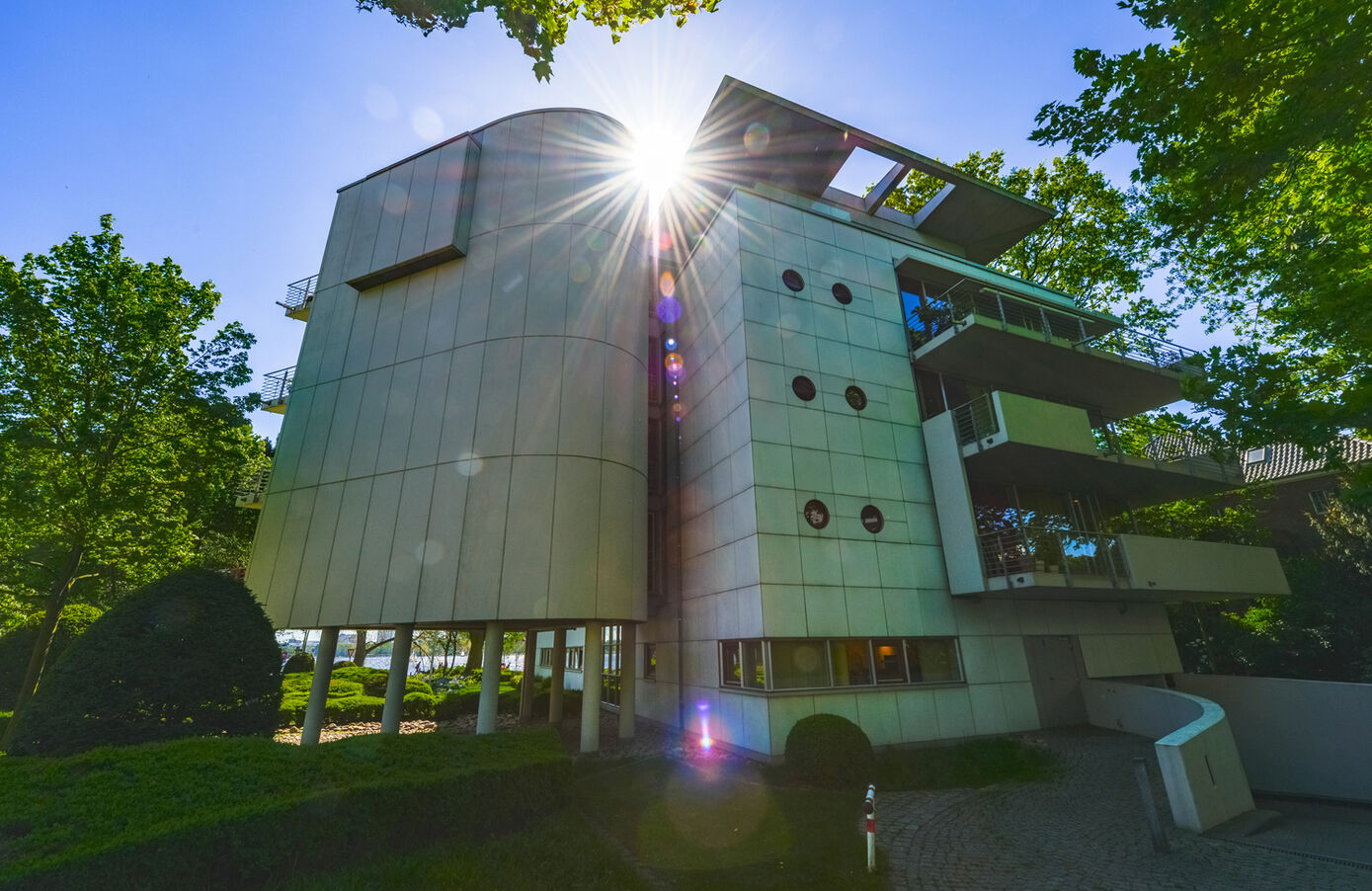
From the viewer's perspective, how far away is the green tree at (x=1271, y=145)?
25.0ft

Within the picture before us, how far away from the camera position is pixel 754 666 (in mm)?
13227

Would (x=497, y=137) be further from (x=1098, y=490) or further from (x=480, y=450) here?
(x=1098, y=490)

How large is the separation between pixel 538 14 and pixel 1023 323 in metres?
17.5

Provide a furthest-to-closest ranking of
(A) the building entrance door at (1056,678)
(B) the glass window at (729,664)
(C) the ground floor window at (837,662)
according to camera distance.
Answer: (A) the building entrance door at (1056,678)
(B) the glass window at (729,664)
(C) the ground floor window at (837,662)

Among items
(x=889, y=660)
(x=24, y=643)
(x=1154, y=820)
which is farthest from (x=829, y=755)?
(x=24, y=643)

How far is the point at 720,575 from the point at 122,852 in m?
11.6

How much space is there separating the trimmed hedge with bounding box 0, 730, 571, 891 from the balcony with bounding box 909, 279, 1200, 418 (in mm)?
15396

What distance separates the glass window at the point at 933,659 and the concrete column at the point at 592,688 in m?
8.08

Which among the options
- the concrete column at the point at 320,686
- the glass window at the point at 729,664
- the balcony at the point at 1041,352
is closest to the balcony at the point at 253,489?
the concrete column at the point at 320,686

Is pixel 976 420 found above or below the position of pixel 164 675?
above

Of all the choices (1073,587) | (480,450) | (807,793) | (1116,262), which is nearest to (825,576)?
(807,793)

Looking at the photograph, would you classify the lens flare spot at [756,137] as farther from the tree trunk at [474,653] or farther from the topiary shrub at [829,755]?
the tree trunk at [474,653]

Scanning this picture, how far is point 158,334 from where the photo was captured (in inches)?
604

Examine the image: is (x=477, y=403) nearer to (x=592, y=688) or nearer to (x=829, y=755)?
(x=592, y=688)
